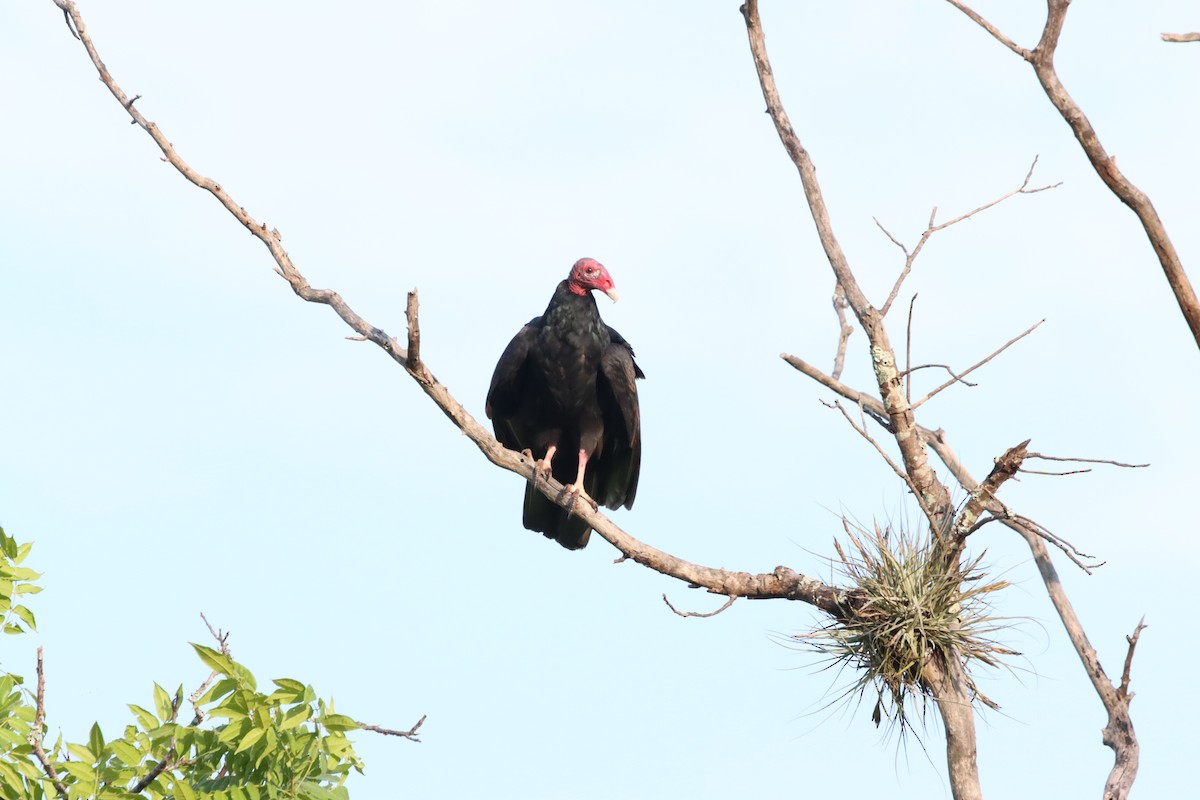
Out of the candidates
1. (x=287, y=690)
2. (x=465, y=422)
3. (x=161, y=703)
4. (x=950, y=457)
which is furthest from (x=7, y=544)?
(x=950, y=457)

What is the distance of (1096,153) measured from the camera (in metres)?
4.10

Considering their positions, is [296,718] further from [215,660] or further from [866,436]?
[866,436]

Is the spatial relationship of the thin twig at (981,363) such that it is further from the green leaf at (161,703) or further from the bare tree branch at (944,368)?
the green leaf at (161,703)

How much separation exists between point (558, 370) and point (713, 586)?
1.57 meters

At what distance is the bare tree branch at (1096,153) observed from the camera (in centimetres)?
403

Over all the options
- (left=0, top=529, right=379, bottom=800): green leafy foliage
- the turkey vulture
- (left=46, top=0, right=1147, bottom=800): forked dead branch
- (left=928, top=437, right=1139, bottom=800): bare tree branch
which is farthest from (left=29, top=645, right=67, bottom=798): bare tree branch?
(left=928, top=437, right=1139, bottom=800): bare tree branch

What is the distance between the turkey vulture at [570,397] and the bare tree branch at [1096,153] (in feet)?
7.93

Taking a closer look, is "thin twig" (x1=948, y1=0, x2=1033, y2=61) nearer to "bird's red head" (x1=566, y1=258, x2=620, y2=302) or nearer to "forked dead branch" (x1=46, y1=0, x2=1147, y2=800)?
"forked dead branch" (x1=46, y1=0, x2=1147, y2=800)

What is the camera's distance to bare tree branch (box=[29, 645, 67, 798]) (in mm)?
3201

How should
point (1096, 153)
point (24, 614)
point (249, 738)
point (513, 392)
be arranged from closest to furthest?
point (249, 738), point (24, 614), point (1096, 153), point (513, 392)

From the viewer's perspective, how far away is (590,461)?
20.5ft

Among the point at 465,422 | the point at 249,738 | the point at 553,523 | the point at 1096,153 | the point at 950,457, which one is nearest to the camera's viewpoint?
the point at 249,738

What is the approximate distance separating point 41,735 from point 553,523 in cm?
317

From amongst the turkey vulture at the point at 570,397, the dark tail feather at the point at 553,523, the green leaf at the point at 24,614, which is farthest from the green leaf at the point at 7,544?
the dark tail feather at the point at 553,523
